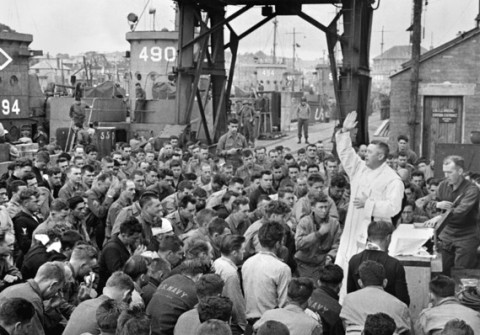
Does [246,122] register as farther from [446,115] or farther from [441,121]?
[446,115]

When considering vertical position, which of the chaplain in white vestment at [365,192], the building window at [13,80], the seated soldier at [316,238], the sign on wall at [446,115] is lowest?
the seated soldier at [316,238]

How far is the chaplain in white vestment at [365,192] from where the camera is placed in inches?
345

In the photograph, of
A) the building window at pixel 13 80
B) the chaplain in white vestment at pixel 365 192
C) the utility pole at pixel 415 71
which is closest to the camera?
the chaplain in white vestment at pixel 365 192

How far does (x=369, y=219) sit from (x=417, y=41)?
52.0ft

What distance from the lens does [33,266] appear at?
8.38 meters

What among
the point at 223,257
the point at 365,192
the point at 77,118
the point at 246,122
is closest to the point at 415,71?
the point at 246,122

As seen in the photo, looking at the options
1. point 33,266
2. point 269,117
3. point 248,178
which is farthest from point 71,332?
point 269,117

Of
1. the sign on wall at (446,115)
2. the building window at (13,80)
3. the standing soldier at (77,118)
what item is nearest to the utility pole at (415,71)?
the sign on wall at (446,115)

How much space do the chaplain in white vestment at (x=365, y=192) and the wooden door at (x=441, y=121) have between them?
15274 millimetres

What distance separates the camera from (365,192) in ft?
29.5

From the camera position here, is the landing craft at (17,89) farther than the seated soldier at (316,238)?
Yes

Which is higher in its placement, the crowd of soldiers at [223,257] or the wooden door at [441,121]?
the wooden door at [441,121]

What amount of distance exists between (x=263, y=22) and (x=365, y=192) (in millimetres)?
14854

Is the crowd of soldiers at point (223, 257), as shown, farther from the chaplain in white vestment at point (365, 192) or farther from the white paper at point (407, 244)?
the white paper at point (407, 244)
